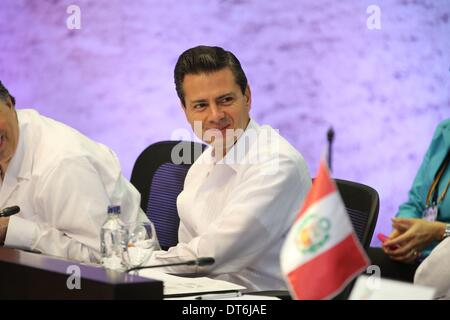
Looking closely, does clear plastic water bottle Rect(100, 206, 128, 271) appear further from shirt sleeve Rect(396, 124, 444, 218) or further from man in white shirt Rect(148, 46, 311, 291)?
shirt sleeve Rect(396, 124, 444, 218)

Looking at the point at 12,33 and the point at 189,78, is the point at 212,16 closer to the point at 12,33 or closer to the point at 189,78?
the point at 12,33

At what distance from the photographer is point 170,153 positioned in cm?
362

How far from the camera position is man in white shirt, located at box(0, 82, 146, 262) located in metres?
3.02

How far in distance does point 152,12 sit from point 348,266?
3.58m

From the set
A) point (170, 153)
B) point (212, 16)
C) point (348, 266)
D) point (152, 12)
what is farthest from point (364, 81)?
point (348, 266)

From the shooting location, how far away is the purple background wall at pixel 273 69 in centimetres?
482

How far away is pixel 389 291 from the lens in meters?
1.65

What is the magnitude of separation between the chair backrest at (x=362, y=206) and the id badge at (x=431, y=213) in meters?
0.56

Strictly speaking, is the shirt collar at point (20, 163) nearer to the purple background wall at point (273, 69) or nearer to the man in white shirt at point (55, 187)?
the man in white shirt at point (55, 187)

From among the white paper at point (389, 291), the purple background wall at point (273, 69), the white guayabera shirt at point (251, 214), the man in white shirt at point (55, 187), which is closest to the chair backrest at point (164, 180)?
the man in white shirt at point (55, 187)

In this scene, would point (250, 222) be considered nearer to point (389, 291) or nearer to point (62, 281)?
point (62, 281)

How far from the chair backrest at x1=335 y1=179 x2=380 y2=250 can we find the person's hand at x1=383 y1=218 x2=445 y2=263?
13.2 inches

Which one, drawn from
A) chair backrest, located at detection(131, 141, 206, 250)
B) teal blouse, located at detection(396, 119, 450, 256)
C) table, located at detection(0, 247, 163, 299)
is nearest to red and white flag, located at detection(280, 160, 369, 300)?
table, located at detection(0, 247, 163, 299)

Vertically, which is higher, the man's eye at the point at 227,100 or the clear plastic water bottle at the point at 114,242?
the man's eye at the point at 227,100
